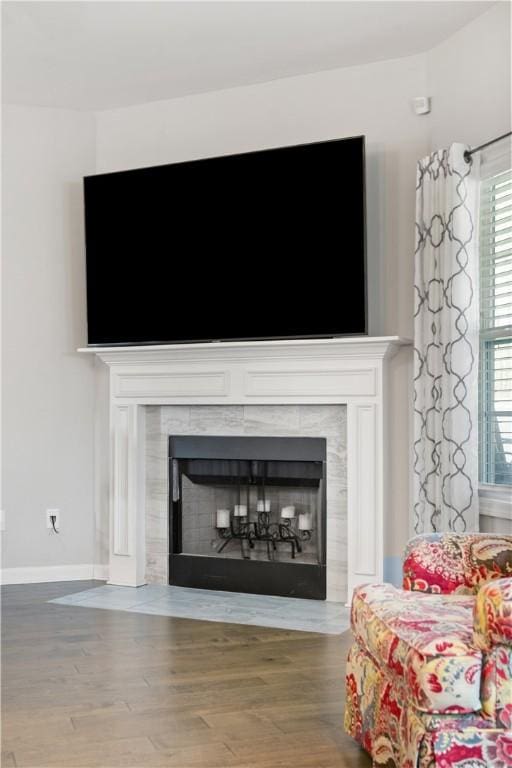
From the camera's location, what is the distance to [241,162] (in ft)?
15.8

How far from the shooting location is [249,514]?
502 centimetres

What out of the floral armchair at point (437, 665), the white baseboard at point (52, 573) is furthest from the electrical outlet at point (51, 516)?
the floral armchair at point (437, 665)

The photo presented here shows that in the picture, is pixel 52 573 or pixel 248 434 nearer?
pixel 248 434

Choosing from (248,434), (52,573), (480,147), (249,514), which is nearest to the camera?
(480,147)

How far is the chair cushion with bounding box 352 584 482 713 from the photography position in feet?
6.63

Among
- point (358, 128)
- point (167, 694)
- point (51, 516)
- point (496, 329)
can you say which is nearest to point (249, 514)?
point (51, 516)

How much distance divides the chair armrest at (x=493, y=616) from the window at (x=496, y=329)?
212 centimetres

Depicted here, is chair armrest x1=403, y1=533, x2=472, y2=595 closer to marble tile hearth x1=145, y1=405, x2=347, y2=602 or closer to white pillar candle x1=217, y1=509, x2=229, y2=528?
marble tile hearth x1=145, y1=405, x2=347, y2=602

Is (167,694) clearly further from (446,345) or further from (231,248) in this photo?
(231,248)

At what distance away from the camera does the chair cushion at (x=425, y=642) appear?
202 centimetres

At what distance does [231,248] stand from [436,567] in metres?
2.57

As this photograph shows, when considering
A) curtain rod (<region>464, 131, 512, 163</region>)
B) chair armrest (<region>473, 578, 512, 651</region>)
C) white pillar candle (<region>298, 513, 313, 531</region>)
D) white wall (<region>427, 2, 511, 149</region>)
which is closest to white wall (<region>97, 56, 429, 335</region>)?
white wall (<region>427, 2, 511, 149</region>)

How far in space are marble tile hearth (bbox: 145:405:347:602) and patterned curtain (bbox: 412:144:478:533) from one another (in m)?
0.49

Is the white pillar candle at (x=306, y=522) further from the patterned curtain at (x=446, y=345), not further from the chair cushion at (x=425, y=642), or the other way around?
the chair cushion at (x=425, y=642)
